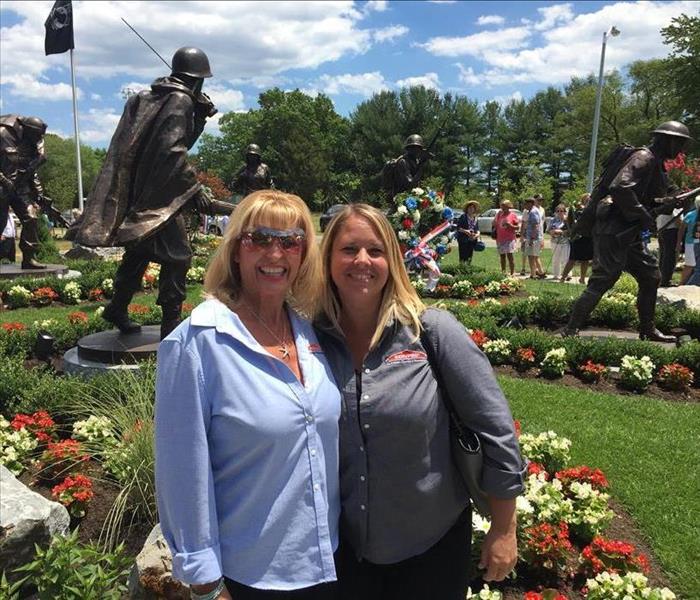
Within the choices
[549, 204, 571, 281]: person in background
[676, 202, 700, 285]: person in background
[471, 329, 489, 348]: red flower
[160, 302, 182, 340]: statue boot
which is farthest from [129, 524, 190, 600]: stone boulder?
[549, 204, 571, 281]: person in background

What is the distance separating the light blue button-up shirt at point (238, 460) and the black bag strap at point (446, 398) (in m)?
0.38

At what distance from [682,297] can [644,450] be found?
557cm

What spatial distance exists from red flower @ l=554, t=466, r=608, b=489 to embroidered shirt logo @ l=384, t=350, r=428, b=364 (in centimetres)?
249

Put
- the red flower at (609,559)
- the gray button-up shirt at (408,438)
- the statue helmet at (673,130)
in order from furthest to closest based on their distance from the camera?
the statue helmet at (673,130)
the red flower at (609,559)
the gray button-up shirt at (408,438)

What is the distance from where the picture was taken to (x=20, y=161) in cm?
1215

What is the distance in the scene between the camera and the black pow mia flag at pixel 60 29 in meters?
21.7

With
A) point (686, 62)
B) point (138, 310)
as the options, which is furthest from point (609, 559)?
point (686, 62)

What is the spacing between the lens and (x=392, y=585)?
6.72 feet

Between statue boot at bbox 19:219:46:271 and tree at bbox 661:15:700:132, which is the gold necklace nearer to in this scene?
statue boot at bbox 19:219:46:271

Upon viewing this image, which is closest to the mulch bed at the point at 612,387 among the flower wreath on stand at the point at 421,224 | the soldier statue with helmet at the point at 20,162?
the flower wreath on stand at the point at 421,224

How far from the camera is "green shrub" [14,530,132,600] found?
271 centimetres

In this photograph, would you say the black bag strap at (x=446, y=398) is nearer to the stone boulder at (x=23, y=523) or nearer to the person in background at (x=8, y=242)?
the stone boulder at (x=23, y=523)

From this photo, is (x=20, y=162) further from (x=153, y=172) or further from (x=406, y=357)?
(x=406, y=357)

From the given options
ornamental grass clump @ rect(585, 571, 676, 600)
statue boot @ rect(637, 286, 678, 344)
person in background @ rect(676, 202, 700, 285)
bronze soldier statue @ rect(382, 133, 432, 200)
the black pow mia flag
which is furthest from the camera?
the black pow mia flag
